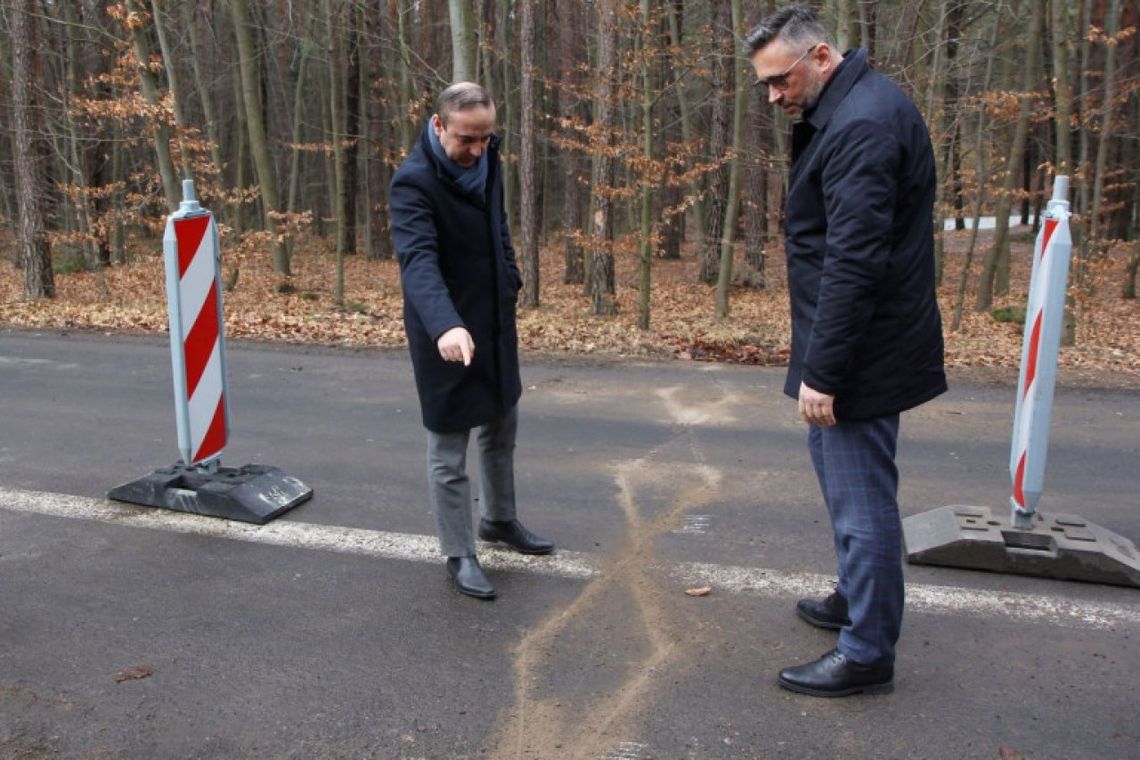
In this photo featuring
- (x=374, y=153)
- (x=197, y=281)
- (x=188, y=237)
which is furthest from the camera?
(x=374, y=153)

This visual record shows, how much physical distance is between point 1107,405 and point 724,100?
1342cm

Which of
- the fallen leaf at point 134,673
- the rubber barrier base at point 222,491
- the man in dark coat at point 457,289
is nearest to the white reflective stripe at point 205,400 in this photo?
the rubber barrier base at point 222,491

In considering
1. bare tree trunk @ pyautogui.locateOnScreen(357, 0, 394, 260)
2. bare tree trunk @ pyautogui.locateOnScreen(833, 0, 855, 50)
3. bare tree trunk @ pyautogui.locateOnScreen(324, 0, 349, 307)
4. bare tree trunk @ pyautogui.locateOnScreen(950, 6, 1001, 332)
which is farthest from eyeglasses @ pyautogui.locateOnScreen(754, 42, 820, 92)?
bare tree trunk @ pyautogui.locateOnScreen(357, 0, 394, 260)

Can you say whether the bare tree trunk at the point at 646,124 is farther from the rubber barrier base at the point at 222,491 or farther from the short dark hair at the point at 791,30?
the short dark hair at the point at 791,30

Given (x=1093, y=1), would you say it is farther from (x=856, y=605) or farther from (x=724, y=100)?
(x=856, y=605)

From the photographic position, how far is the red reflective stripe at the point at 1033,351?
4080 mm

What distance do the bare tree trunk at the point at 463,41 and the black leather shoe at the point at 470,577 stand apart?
35.0 feet

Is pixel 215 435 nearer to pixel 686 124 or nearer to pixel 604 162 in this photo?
pixel 604 162

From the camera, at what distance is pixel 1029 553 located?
13.5ft

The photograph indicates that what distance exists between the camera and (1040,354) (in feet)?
13.3

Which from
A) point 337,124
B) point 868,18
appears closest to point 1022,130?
point 868,18

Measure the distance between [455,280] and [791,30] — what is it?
166 cm

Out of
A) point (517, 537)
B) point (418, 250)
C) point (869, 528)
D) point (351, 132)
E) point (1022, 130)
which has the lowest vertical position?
point (517, 537)

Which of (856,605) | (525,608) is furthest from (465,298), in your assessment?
(856,605)
